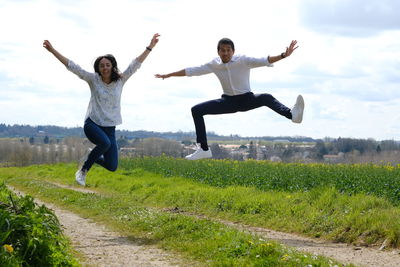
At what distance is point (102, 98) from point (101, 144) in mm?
960

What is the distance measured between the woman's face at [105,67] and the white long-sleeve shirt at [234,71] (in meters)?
1.71

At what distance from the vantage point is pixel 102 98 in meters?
11.7

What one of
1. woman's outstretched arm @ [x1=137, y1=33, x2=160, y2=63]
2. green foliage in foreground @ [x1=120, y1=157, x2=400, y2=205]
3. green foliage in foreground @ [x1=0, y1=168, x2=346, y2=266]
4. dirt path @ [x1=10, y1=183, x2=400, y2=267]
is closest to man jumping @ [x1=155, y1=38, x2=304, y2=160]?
woman's outstretched arm @ [x1=137, y1=33, x2=160, y2=63]

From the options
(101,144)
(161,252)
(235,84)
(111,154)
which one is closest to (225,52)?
(235,84)

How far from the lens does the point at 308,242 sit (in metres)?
12.7

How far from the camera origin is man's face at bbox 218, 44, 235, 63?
36.4 ft

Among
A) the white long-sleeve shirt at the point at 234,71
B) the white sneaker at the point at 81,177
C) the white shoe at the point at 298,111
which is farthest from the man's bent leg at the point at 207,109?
the white sneaker at the point at 81,177

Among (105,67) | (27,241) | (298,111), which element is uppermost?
(105,67)

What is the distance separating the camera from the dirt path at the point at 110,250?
9812mm

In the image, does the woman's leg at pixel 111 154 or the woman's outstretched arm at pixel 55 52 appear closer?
the woman's outstretched arm at pixel 55 52

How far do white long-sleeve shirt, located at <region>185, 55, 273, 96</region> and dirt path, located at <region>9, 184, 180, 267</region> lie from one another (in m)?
3.49

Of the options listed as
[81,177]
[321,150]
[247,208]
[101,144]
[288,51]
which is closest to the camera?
[288,51]

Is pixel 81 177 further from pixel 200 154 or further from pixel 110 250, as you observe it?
pixel 200 154

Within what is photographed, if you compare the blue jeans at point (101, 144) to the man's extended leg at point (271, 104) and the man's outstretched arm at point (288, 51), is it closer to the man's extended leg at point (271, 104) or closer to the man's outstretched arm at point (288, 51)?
the man's extended leg at point (271, 104)
